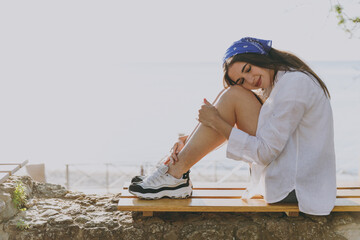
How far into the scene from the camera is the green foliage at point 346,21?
2.71 metres

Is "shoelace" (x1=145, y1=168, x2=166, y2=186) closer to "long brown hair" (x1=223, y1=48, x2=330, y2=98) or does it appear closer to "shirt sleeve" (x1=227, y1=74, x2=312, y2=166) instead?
"shirt sleeve" (x1=227, y1=74, x2=312, y2=166)

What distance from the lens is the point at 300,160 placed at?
83.9 inches

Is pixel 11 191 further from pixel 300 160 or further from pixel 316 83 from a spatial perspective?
pixel 316 83

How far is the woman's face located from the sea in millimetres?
293

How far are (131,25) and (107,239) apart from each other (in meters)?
48.2

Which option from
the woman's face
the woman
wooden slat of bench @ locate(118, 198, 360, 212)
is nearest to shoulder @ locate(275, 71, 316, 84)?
the woman

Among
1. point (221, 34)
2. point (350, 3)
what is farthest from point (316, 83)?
point (221, 34)

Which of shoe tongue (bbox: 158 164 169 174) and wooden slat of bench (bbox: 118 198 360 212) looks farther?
shoe tongue (bbox: 158 164 169 174)

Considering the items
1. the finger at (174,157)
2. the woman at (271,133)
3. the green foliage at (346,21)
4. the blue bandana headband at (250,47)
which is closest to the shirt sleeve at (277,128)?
the woman at (271,133)

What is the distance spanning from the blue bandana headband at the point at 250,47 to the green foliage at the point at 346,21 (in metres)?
0.79

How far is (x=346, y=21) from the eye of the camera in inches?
108

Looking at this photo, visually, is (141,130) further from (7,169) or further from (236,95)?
(236,95)

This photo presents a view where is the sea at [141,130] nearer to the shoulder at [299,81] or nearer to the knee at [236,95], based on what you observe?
the shoulder at [299,81]

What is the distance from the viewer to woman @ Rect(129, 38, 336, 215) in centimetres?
207
